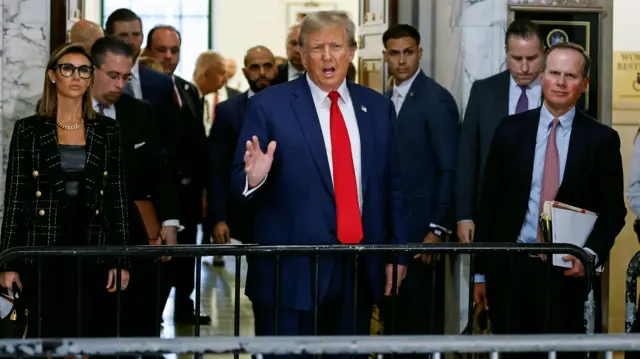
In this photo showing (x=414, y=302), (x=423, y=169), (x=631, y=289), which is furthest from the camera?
(x=414, y=302)

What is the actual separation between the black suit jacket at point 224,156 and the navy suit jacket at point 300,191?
3150mm

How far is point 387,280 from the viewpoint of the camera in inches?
225

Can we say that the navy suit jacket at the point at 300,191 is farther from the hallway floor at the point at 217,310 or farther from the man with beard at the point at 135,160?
the hallway floor at the point at 217,310

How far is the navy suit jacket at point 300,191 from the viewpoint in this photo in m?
5.48

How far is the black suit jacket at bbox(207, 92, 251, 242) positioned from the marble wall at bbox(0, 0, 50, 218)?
52.7 inches

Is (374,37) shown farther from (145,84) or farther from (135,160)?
(135,160)

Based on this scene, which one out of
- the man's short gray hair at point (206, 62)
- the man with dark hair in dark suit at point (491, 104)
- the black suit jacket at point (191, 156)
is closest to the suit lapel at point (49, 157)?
the man with dark hair in dark suit at point (491, 104)

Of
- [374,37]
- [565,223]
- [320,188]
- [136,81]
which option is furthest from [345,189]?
[374,37]

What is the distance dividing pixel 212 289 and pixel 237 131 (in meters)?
3.45

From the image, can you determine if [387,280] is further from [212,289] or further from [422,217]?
[212,289]

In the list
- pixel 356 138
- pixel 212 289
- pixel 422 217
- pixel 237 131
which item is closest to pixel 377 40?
pixel 237 131

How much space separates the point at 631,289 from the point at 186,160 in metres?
4.86

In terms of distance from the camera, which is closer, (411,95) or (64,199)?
(64,199)

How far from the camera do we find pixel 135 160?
7.09 m
